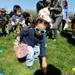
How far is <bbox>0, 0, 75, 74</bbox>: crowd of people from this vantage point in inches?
328

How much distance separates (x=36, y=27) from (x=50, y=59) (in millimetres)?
1823

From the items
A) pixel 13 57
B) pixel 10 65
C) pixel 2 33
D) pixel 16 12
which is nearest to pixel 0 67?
pixel 10 65

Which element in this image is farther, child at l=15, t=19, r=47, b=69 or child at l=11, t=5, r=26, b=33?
child at l=11, t=5, r=26, b=33

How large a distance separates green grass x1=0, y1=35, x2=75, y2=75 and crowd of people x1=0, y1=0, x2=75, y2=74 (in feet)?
1.30

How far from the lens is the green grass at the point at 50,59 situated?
8.69m

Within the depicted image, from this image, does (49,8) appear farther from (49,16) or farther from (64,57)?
(64,57)

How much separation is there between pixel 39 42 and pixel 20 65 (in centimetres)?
101

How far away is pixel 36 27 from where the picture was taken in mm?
8367

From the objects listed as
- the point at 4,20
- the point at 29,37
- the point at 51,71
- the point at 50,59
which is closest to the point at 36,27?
the point at 29,37

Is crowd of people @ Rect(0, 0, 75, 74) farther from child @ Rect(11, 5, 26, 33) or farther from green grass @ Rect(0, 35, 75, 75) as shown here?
green grass @ Rect(0, 35, 75, 75)

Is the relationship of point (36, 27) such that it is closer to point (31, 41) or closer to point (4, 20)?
point (31, 41)

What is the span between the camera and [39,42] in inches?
345

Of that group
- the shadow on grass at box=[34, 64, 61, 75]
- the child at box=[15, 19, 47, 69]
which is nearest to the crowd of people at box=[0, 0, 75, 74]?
the child at box=[15, 19, 47, 69]

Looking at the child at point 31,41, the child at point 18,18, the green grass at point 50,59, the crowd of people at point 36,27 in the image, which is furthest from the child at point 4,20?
the child at point 31,41
